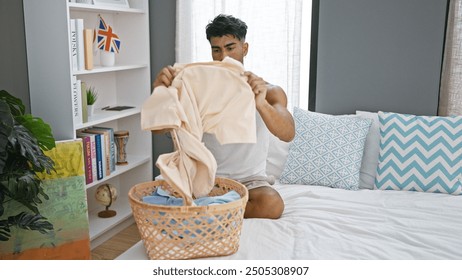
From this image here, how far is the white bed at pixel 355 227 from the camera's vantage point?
1654mm

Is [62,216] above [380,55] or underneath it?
underneath

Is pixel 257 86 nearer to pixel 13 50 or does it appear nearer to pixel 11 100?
pixel 11 100

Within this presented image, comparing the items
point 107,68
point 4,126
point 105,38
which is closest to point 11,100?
point 4,126

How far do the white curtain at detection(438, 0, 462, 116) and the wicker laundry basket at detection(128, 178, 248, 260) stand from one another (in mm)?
1738

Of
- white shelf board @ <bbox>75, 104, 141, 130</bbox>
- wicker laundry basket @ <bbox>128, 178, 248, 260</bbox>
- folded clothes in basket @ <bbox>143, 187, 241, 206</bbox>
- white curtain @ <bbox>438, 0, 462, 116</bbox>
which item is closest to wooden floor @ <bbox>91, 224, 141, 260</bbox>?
white shelf board @ <bbox>75, 104, 141, 130</bbox>

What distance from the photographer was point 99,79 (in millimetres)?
3213

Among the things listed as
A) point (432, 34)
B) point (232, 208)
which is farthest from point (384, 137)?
point (232, 208)

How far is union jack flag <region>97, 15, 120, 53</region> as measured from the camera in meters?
2.90

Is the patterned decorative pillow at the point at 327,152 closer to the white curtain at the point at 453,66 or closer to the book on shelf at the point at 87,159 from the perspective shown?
the white curtain at the point at 453,66

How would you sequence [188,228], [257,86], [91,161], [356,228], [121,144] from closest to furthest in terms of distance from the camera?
[188,228], [257,86], [356,228], [91,161], [121,144]

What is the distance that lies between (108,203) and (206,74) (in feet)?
5.27

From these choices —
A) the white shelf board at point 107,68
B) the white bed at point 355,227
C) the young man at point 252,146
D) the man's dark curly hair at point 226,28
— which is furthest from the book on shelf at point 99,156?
the white bed at point 355,227

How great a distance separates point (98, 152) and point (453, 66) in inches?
84.5

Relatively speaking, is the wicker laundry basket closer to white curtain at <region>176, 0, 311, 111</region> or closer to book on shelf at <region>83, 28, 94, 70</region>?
book on shelf at <region>83, 28, 94, 70</region>
